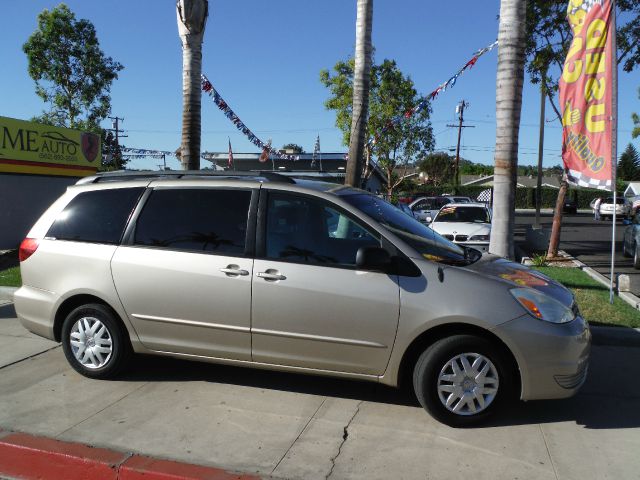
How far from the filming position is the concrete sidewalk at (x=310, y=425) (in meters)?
3.70

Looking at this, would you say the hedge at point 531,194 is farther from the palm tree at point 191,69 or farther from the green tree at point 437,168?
the palm tree at point 191,69

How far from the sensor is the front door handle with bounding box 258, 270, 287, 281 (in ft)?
14.5

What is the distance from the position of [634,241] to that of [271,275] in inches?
438

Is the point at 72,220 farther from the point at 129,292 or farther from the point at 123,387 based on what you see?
the point at 123,387

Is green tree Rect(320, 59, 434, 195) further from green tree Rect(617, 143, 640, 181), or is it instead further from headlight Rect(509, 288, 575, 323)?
green tree Rect(617, 143, 640, 181)

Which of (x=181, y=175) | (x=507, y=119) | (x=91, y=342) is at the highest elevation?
(x=507, y=119)

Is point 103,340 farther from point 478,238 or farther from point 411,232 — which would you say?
point 478,238

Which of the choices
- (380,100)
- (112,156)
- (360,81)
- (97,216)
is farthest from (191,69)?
(112,156)

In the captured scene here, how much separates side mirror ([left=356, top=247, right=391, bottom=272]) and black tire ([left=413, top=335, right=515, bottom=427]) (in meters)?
0.70

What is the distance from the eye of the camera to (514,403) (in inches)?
185

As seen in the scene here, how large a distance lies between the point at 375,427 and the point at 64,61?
81.9 ft

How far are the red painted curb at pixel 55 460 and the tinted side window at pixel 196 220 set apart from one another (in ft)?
5.49

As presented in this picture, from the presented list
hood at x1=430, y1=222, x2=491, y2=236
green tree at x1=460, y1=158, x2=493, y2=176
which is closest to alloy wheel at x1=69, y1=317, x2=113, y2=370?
hood at x1=430, y1=222, x2=491, y2=236

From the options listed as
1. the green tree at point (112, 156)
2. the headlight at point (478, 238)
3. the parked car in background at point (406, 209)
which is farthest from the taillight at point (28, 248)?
the green tree at point (112, 156)
